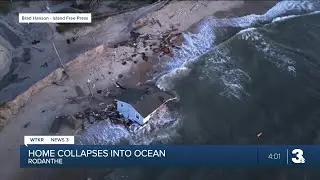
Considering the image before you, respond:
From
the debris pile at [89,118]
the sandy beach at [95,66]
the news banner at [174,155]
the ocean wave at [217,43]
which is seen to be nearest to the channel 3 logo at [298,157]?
the news banner at [174,155]

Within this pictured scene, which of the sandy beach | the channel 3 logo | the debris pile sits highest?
the sandy beach

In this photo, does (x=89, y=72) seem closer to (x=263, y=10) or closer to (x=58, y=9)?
(x=58, y=9)

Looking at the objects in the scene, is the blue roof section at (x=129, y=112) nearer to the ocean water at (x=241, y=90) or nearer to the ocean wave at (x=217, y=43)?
the ocean water at (x=241, y=90)

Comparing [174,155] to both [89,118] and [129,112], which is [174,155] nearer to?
[129,112]

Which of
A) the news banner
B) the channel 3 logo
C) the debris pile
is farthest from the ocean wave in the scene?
the channel 3 logo

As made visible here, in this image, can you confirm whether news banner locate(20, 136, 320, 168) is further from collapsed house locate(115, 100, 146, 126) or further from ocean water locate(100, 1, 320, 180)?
collapsed house locate(115, 100, 146, 126)

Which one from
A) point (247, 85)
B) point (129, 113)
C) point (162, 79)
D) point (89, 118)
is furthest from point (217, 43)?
point (89, 118)
